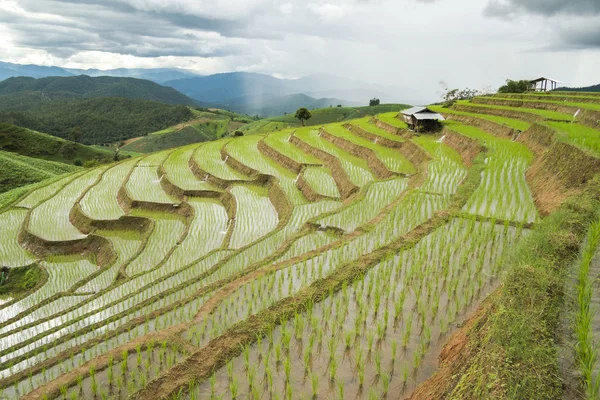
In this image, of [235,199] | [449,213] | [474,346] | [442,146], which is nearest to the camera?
[474,346]

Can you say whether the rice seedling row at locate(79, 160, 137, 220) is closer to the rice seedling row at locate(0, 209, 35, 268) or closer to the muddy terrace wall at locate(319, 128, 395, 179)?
the rice seedling row at locate(0, 209, 35, 268)

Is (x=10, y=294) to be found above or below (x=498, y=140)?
below

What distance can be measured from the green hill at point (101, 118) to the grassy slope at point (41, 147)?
2033cm

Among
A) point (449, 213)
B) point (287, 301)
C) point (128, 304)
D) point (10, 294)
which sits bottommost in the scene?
point (10, 294)

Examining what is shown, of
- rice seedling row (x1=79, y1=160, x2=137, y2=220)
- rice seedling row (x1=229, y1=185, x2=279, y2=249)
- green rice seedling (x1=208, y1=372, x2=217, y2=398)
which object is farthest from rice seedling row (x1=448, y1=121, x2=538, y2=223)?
rice seedling row (x1=79, y1=160, x2=137, y2=220)

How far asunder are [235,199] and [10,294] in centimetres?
724

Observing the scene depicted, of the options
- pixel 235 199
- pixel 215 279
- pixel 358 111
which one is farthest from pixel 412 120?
pixel 358 111

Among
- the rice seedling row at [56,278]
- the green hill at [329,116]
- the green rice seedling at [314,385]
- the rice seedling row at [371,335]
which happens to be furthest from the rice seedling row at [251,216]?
the green hill at [329,116]

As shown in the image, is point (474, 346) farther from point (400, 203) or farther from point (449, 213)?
point (400, 203)

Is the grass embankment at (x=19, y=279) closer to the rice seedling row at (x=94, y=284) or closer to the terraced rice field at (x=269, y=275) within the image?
the terraced rice field at (x=269, y=275)

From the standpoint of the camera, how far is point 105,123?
3371 inches

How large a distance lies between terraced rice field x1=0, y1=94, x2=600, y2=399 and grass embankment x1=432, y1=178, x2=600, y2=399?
33.1 inches

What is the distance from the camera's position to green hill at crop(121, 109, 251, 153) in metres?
73.4

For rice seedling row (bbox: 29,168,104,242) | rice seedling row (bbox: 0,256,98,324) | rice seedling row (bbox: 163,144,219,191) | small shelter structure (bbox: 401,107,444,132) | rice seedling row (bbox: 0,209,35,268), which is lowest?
rice seedling row (bbox: 0,256,98,324)
